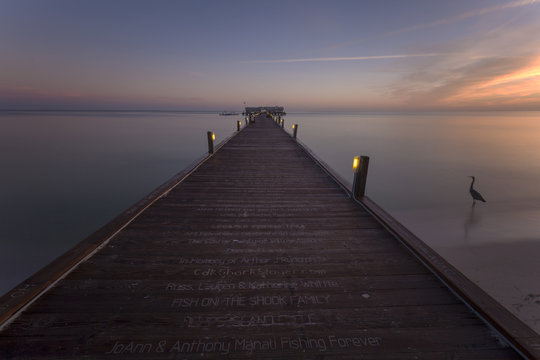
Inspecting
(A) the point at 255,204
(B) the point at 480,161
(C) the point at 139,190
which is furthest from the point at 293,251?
(B) the point at 480,161

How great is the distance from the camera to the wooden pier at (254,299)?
7.14 ft

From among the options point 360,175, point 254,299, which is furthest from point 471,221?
point 254,299

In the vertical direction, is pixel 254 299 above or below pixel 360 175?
below

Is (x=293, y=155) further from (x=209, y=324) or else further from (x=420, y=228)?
(x=209, y=324)

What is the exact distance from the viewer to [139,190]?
46.2ft

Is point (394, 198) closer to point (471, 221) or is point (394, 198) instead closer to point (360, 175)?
point (471, 221)

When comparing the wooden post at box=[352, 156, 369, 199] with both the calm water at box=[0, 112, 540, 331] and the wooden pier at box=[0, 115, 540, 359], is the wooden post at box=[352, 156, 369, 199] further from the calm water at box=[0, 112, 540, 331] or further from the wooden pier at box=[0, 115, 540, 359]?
the calm water at box=[0, 112, 540, 331]

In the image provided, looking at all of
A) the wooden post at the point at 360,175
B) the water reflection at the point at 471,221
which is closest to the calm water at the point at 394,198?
the water reflection at the point at 471,221

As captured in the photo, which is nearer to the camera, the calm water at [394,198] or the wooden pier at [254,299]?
the wooden pier at [254,299]

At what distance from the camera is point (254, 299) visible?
2.70 meters

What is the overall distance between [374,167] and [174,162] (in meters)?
16.8

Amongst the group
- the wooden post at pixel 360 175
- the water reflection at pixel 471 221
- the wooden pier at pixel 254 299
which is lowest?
the water reflection at pixel 471 221

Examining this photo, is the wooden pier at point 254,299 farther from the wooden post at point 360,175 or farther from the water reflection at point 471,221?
the water reflection at point 471,221

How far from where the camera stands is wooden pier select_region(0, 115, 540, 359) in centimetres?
218
